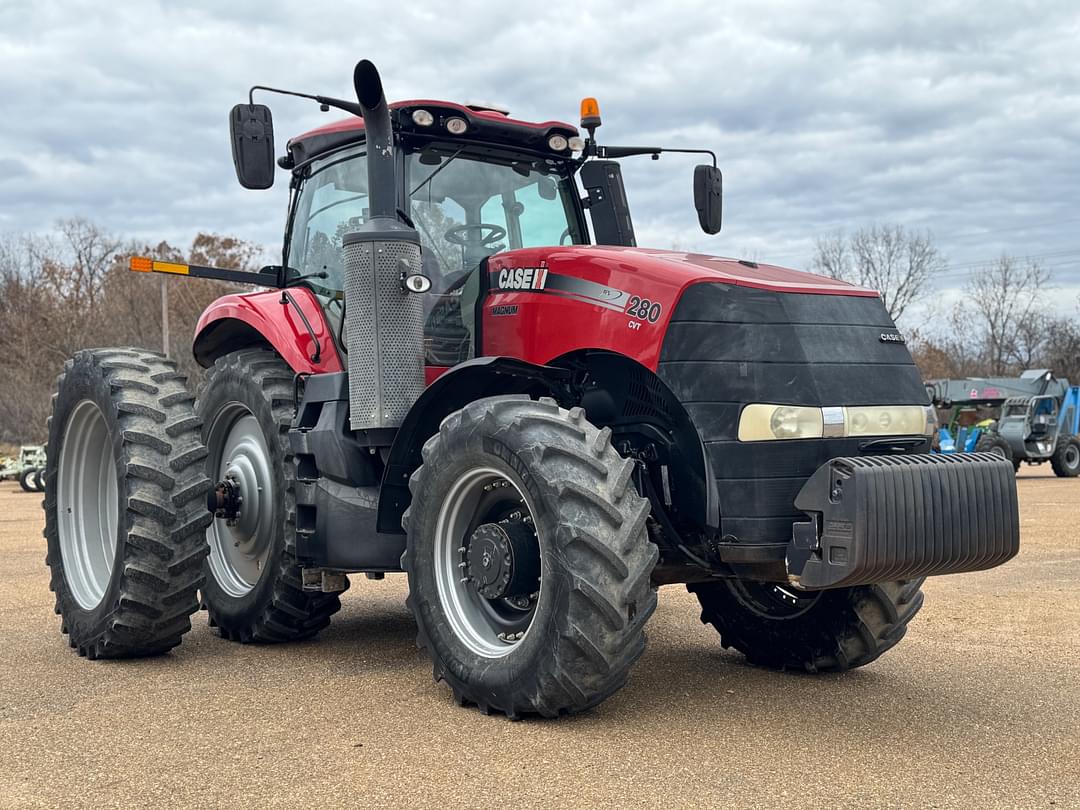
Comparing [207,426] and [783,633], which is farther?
[207,426]

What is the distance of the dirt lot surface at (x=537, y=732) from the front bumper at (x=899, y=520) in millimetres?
635

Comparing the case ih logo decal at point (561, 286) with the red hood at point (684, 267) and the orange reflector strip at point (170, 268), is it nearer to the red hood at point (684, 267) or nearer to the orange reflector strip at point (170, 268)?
the red hood at point (684, 267)

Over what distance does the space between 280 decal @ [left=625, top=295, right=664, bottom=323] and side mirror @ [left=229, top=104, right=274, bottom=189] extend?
2071 millimetres

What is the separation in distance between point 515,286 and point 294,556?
6.08 feet

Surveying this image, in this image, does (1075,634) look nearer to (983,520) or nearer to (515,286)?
(983,520)

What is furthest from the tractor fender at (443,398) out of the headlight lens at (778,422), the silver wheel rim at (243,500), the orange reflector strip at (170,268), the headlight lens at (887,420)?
the orange reflector strip at (170,268)

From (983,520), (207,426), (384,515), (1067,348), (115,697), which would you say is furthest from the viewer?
(1067,348)

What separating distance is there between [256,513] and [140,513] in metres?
0.91

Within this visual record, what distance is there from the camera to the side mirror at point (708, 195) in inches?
251

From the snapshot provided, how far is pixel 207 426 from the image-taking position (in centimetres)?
683

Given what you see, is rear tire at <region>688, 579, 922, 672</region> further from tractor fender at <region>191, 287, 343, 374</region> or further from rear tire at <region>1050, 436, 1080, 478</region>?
rear tire at <region>1050, 436, 1080, 478</region>

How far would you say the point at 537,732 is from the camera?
13.9 ft

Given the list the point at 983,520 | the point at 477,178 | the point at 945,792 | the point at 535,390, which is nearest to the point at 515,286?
the point at 535,390

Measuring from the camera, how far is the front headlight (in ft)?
14.4
